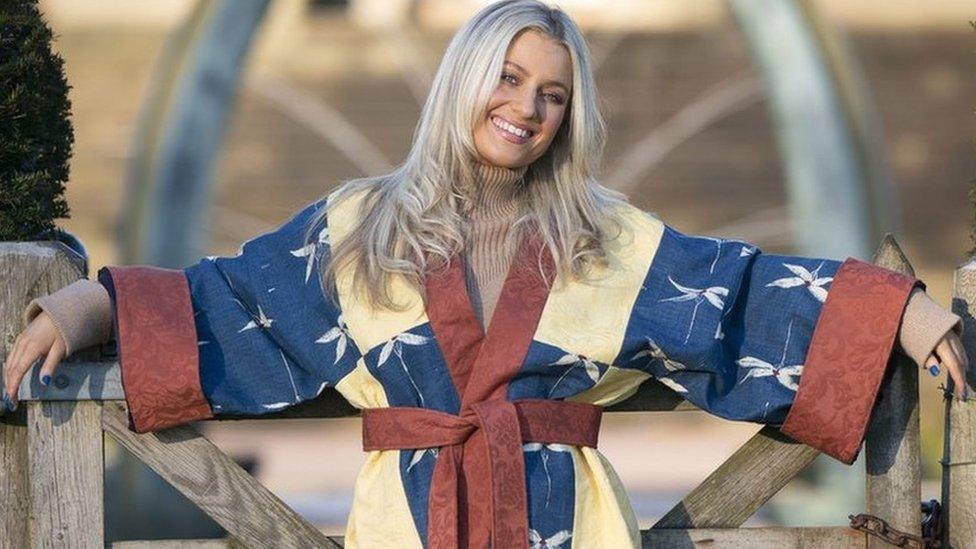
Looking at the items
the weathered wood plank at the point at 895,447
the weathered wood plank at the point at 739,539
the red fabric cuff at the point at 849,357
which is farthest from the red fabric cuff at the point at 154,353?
the weathered wood plank at the point at 895,447

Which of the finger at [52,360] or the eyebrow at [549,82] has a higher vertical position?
the eyebrow at [549,82]

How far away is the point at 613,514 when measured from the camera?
104 inches

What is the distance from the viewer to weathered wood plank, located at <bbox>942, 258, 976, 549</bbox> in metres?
2.74

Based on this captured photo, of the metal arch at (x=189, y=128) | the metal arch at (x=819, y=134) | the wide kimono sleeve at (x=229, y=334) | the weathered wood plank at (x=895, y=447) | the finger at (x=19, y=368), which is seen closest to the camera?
the finger at (x=19, y=368)

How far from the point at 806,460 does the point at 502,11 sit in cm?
84

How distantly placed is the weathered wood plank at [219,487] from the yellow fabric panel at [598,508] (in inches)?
15.5

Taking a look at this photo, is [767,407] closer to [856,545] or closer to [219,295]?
[856,545]

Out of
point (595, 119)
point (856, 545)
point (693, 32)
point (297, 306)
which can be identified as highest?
point (693, 32)

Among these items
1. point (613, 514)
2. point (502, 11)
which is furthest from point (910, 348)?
point (502, 11)

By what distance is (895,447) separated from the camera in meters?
2.78

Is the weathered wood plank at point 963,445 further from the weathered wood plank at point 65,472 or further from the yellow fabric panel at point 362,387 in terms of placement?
the weathered wood plank at point 65,472

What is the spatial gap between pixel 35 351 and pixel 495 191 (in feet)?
2.41

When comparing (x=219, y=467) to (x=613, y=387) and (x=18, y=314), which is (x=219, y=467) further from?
(x=613, y=387)

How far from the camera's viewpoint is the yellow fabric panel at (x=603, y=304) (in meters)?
2.64
